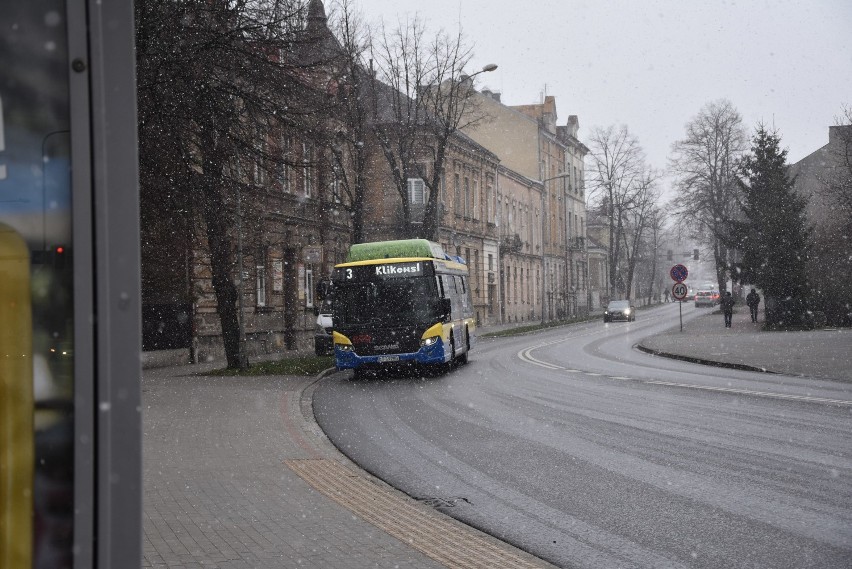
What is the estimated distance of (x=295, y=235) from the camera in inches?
1460

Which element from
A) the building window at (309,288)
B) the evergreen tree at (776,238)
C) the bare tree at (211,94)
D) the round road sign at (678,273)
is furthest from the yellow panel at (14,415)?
the evergreen tree at (776,238)

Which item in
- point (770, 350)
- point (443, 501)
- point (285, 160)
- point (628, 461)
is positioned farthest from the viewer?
point (770, 350)

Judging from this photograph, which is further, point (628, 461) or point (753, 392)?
point (753, 392)

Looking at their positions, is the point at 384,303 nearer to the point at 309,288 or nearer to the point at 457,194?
the point at 309,288

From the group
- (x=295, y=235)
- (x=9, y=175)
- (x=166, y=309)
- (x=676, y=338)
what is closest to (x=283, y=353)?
(x=295, y=235)

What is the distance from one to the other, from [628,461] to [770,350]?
2007 cm

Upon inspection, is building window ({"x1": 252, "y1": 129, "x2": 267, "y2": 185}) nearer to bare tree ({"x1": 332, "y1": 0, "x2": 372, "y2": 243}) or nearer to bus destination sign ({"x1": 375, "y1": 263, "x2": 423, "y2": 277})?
bus destination sign ({"x1": 375, "y1": 263, "x2": 423, "y2": 277})

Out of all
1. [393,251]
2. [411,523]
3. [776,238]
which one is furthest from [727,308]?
[411,523]

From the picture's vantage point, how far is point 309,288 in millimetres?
38531

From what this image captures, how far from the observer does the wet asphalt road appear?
6652mm

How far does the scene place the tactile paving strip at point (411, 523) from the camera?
609 centimetres

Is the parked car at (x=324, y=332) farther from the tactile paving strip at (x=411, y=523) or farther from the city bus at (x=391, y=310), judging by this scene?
the tactile paving strip at (x=411, y=523)

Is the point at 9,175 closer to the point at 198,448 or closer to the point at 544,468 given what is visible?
the point at 544,468

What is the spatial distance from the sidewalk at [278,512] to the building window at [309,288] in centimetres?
2486
